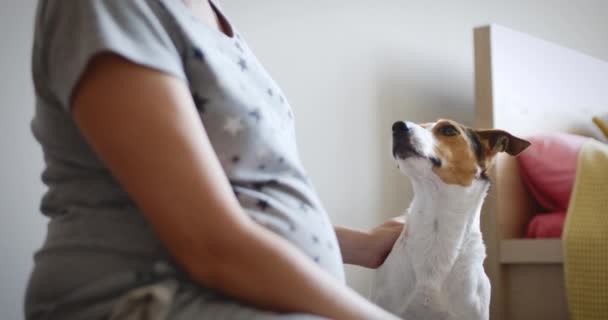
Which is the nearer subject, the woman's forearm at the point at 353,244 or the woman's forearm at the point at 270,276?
the woman's forearm at the point at 270,276

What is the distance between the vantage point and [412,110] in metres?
1.97

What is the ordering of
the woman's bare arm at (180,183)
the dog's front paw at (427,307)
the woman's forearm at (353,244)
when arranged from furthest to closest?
the dog's front paw at (427,307)
the woman's forearm at (353,244)
the woman's bare arm at (180,183)

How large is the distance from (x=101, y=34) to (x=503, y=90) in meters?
1.62

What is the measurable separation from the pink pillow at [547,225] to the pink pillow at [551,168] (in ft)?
0.20

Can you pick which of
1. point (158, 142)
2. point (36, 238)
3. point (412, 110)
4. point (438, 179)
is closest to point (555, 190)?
point (412, 110)

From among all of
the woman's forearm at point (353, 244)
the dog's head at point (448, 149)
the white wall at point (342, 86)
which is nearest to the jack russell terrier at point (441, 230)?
the dog's head at point (448, 149)

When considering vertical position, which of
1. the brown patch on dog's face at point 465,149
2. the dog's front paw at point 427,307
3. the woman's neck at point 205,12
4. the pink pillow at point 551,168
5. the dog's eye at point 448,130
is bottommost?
the dog's front paw at point 427,307

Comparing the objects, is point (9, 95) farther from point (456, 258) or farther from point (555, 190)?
point (555, 190)

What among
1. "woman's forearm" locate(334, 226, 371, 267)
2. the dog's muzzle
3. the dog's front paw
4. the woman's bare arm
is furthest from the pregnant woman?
the dog's muzzle

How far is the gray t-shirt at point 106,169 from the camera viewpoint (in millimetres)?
444

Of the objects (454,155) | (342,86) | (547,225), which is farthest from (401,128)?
(547,225)

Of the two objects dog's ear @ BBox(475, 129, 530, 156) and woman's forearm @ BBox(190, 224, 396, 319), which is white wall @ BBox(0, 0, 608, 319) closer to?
dog's ear @ BBox(475, 129, 530, 156)

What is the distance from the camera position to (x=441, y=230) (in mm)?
1178

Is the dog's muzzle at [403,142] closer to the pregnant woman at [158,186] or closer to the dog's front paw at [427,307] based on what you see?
the dog's front paw at [427,307]
